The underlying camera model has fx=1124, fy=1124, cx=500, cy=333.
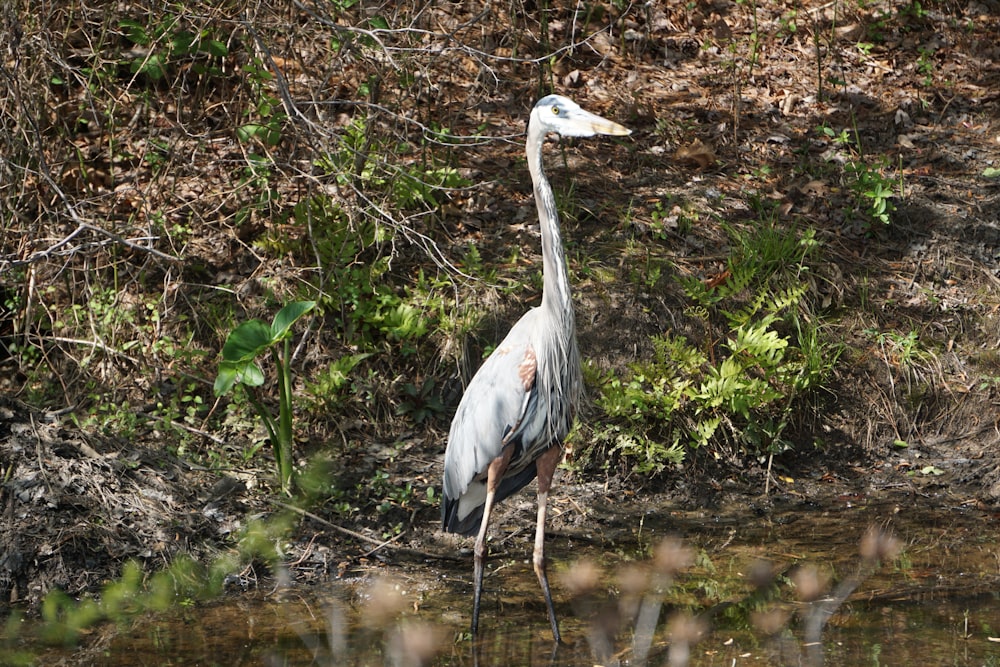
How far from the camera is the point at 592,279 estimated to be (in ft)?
22.8

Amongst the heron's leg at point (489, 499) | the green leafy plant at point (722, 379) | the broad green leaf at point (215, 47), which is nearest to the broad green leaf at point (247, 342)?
the heron's leg at point (489, 499)

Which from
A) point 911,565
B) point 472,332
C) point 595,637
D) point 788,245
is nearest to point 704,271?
point 788,245

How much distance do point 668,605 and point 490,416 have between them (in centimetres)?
114

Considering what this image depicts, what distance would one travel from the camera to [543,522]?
503cm

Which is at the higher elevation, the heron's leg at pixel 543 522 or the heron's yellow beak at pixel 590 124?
the heron's yellow beak at pixel 590 124

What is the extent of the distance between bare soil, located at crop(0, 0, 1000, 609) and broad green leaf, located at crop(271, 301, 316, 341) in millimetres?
976

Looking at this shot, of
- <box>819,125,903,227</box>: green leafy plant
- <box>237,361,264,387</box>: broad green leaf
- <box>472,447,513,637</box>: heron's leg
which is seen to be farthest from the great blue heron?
<box>819,125,903,227</box>: green leafy plant

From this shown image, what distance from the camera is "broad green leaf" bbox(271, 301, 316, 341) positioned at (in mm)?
5328

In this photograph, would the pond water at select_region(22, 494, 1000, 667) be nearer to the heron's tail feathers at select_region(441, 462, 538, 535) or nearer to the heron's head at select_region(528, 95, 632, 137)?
the heron's tail feathers at select_region(441, 462, 538, 535)

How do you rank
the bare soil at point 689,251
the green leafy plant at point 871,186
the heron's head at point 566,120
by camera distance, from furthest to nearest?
the green leafy plant at point 871,186, the bare soil at point 689,251, the heron's head at point 566,120

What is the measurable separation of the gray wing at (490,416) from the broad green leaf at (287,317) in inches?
35.2

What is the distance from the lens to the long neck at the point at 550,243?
4.91 meters

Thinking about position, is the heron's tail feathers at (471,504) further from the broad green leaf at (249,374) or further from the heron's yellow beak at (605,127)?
the heron's yellow beak at (605,127)

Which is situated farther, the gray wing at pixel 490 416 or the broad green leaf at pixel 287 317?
the broad green leaf at pixel 287 317
